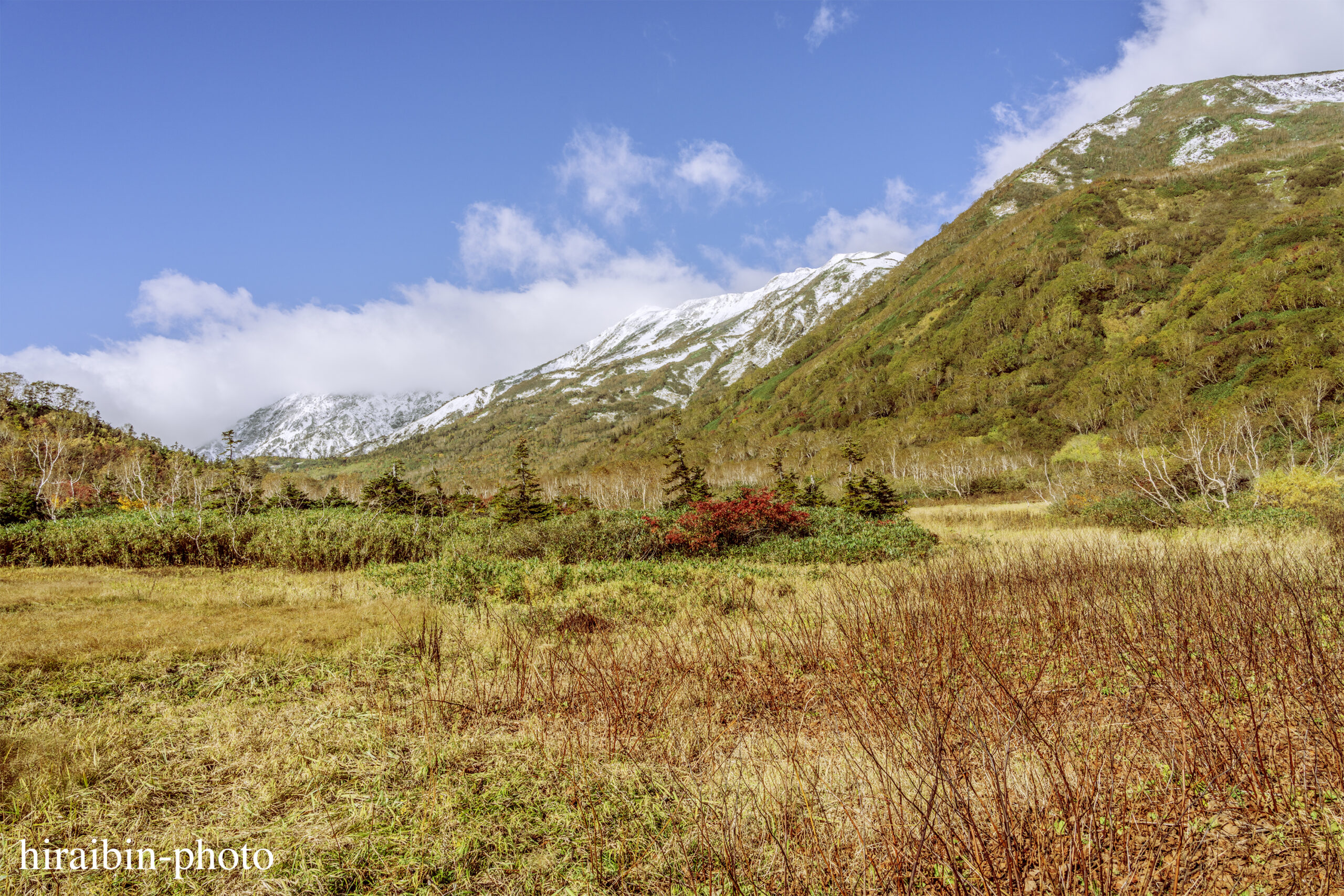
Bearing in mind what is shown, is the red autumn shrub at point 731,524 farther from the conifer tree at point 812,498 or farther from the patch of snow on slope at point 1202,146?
the patch of snow on slope at point 1202,146

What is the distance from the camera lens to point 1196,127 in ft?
423

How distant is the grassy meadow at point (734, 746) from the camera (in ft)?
9.24

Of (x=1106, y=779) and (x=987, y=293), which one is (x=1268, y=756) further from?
(x=987, y=293)

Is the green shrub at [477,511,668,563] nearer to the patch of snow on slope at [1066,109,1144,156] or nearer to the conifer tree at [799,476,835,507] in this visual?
the conifer tree at [799,476,835,507]

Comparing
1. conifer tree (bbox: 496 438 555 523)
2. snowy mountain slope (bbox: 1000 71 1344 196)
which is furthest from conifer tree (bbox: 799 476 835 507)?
snowy mountain slope (bbox: 1000 71 1344 196)

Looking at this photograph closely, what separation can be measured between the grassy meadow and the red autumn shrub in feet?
28.1

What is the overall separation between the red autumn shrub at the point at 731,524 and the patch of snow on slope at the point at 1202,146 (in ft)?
523

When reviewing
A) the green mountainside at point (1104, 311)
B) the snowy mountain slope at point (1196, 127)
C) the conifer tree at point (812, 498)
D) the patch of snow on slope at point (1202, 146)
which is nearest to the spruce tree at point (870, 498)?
the conifer tree at point (812, 498)

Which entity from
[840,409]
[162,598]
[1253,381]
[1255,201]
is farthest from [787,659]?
[1255,201]

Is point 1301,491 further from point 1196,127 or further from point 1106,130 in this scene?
point 1106,130

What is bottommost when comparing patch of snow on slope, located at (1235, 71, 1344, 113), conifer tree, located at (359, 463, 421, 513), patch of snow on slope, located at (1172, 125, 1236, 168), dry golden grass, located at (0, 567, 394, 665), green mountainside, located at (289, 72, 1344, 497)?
dry golden grass, located at (0, 567, 394, 665)

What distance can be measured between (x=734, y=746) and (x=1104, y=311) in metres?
97.9

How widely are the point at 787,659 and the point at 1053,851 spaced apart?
3.81 meters

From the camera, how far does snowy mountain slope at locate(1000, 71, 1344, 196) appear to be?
112375 mm
